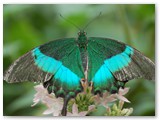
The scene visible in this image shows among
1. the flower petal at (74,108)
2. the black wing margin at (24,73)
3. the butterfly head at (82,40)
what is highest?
the butterfly head at (82,40)

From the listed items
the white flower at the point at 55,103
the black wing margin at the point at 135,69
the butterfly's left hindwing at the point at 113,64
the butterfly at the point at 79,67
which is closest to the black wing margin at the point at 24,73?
the butterfly at the point at 79,67

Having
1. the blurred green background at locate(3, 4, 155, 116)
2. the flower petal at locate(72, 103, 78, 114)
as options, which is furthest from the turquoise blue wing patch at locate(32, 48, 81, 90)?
the blurred green background at locate(3, 4, 155, 116)

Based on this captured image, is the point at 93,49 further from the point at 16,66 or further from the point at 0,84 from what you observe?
the point at 0,84

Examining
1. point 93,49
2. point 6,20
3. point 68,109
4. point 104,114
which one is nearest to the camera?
point 68,109

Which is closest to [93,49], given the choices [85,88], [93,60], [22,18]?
[93,60]

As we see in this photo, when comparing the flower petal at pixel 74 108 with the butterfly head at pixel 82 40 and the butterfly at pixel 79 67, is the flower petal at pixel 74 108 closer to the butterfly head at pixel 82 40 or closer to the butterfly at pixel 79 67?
the butterfly at pixel 79 67

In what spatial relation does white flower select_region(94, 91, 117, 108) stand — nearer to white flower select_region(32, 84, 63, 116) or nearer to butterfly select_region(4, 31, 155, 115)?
butterfly select_region(4, 31, 155, 115)
